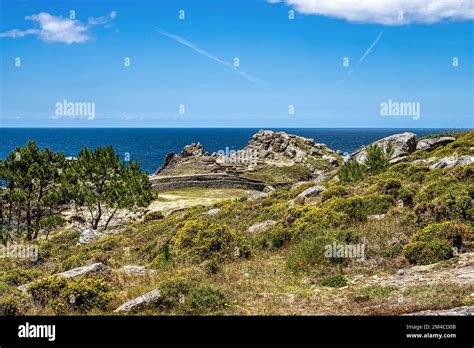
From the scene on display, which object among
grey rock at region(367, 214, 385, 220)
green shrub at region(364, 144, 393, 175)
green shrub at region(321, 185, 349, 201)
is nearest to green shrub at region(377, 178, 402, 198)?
green shrub at region(321, 185, 349, 201)

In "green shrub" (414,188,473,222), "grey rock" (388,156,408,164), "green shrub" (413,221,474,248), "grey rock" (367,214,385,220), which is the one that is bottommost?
"grey rock" (367,214,385,220)

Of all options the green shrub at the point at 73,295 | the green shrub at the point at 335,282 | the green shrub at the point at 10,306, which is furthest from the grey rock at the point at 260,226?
the green shrub at the point at 10,306

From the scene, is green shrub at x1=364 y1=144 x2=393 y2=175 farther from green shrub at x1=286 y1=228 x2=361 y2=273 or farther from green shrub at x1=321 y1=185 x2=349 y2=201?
green shrub at x1=286 y1=228 x2=361 y2=273

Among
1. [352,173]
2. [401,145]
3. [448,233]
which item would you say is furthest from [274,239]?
[401,145]

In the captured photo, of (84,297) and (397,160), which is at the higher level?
(397,160)

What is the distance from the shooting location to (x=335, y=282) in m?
10.6

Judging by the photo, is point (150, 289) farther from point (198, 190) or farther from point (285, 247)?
point (198, 190)

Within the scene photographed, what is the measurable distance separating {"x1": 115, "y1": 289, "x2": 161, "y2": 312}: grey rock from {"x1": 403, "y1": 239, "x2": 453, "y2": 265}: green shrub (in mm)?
6964

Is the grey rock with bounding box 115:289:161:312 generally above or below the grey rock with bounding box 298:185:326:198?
below

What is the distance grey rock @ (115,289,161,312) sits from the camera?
29.3 feet

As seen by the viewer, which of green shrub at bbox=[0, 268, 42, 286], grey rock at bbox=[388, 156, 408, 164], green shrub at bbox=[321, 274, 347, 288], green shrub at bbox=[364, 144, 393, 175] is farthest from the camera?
grey rock at bbox=[388, 156, 408, 164]

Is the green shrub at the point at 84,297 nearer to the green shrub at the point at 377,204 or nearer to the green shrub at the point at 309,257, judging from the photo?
the green shrub at the point at 309,257

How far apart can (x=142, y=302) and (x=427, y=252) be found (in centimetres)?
762

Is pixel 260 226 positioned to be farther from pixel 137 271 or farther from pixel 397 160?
→ pixel 397 160
